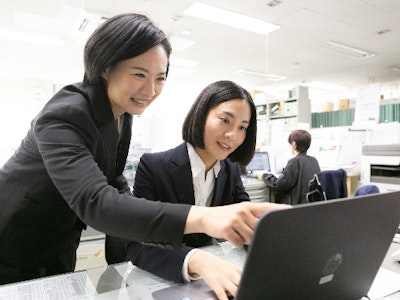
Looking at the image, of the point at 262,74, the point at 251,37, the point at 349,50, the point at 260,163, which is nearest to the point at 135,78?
the point at 260,163

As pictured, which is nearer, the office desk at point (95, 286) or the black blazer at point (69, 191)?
the black blazer at point (69, 191)

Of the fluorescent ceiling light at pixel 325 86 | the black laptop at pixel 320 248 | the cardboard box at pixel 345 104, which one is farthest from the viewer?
the fluorescent ceiling light at pixel 325 86

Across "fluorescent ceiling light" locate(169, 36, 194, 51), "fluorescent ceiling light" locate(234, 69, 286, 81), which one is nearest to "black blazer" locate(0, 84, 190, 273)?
"fluorescent ceiling light" locate(169, 36, 194, 51)

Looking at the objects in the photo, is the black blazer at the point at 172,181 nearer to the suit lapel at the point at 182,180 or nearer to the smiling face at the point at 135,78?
the suit lapel at the point at 182,180

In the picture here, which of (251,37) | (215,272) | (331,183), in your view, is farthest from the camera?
(251,37)

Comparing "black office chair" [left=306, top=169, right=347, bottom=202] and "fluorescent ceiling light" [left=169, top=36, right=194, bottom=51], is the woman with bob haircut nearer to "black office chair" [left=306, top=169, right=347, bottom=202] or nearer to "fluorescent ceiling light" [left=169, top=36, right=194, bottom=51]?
"black office chair" [left=306, top=169, right=347, bottom=202]

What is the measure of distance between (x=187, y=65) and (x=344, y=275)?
20.7ft

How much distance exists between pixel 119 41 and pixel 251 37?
4.45 metres

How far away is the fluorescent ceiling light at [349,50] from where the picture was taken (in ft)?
16.7

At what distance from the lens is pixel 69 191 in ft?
1.82

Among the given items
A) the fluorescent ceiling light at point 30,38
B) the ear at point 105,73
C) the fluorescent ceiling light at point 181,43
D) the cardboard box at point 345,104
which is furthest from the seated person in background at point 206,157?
the cardboard box at point 345,104

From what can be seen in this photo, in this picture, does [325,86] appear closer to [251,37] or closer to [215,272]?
[251,37]

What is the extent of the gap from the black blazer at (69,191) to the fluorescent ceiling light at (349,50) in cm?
498

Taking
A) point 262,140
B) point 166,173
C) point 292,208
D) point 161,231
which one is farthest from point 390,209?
point 262,140
